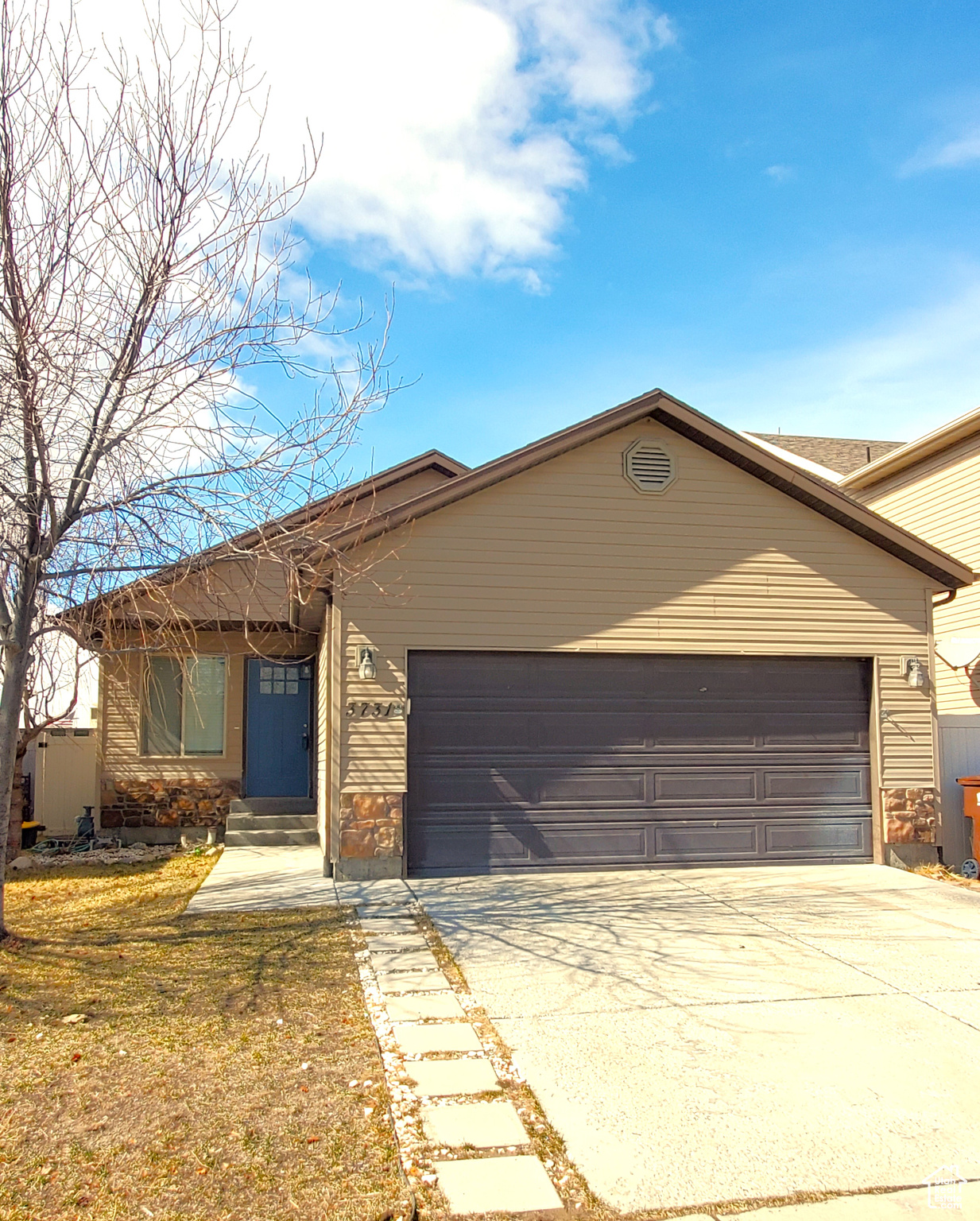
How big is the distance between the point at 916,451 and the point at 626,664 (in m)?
7.02

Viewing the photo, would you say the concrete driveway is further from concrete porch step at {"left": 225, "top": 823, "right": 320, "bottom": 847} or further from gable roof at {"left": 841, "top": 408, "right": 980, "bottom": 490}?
gable roof at {"left": 841, "top": 408, "right": 980, "bottom": 490}

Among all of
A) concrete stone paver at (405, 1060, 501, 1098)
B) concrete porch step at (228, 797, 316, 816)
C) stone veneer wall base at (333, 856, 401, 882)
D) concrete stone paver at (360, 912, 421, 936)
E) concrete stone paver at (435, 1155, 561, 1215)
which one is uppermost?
concrete porch step at (228, 797, 316, 816)

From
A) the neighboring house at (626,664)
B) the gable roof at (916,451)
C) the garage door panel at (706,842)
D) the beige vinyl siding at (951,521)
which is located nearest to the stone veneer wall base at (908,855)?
the neighboring house at (626,664)

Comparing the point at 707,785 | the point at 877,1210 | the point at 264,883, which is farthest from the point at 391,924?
the point at 877,1210

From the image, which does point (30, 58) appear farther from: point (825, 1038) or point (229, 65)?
point (825, 1038)

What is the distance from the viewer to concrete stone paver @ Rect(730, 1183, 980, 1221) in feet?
11.0

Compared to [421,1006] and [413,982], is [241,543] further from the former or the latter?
[421,1006]

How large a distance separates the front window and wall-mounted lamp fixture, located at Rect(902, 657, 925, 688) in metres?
8.80

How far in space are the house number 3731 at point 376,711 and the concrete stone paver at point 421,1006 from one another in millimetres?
3783

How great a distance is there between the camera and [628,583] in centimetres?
985

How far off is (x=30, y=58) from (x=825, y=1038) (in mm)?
7586

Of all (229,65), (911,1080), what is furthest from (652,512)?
(911,1080)

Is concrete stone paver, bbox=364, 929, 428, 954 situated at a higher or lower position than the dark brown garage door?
lower

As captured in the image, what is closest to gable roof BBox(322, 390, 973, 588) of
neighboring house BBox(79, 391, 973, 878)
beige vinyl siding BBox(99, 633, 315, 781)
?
neighboring house BBox(79, 391, 973, 878)
